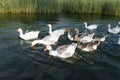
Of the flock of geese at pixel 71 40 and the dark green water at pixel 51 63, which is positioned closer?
the dark green water at pixel 51 63

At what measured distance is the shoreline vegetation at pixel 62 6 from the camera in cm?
2117

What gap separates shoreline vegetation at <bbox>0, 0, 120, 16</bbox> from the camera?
21172 millimetres

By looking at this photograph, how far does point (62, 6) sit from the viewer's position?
22.2m

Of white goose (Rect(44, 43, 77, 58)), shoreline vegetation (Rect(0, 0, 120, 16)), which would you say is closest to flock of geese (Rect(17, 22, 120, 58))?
white goose (Rect(44, 43, 77, 58))

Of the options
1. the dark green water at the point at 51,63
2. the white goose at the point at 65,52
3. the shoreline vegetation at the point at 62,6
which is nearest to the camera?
the dark green water at the point at 51,63

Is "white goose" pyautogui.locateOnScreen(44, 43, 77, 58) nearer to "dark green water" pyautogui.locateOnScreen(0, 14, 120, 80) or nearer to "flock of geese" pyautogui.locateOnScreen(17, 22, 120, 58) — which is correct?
"flock of geese" pyautogui.locateOnScreen(17, 22, 120, 58)

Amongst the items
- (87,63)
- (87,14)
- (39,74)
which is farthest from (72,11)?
(39,74)

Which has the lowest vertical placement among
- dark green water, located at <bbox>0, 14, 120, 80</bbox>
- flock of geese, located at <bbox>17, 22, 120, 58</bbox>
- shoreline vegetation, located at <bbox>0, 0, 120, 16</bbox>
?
dark green water, located at <bbox>0, 14, 120, 80</bbox>

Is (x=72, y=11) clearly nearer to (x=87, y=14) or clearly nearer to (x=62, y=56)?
(x=87, y=14)

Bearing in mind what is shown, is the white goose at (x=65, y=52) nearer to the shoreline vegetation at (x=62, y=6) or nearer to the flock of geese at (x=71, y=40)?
the flock of geese at (x=71, y=40)

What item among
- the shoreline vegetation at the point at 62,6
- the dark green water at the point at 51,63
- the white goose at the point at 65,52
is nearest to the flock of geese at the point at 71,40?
the white goose at the point at 65,52

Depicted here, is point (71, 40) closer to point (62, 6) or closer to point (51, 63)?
point (51, 63)

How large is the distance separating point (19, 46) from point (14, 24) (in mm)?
5326

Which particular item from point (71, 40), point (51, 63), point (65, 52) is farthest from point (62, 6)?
point (51, 63)
